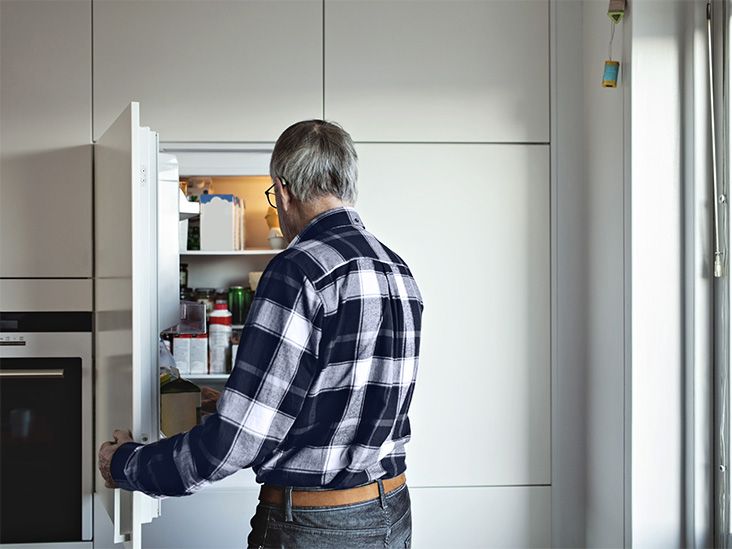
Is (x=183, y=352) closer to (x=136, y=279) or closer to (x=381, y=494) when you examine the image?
(x=136, y=279)

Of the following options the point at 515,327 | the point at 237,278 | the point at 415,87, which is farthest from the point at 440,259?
the point at 237,278

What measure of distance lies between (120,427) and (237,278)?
825mm

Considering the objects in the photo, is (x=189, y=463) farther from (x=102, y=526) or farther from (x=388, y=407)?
(x=102, y=526)

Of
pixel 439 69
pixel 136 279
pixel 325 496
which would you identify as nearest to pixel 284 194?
pixel 136 279

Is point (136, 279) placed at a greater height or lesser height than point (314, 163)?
lesser

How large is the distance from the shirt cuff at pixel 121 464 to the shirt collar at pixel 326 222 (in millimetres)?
452

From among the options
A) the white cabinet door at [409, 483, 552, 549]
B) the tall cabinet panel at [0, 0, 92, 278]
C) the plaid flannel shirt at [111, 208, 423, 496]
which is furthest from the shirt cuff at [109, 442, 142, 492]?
the white cabinet door at [409, 483, 552, 549]

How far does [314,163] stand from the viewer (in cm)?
137

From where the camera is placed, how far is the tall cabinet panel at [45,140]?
2.22 m

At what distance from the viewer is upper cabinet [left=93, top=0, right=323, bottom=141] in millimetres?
2232

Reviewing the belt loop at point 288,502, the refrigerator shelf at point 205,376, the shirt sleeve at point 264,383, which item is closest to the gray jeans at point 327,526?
the belt loop at point 288,502

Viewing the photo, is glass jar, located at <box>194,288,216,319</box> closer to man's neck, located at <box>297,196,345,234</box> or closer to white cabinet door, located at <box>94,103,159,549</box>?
white cabinet door, located at <box>94,103,159,549</box>

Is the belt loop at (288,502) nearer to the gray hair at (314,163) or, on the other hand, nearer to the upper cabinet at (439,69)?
the gray hair at (314,163)

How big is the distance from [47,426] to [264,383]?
50.1 inches
